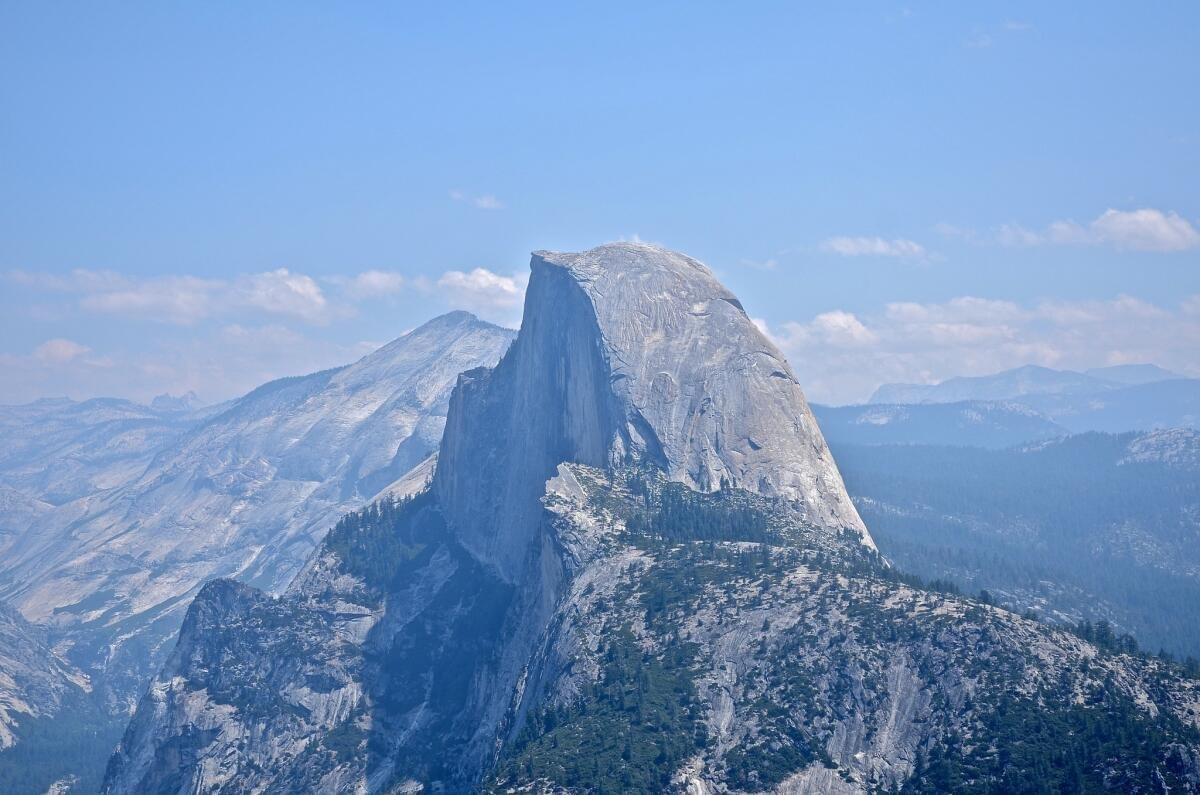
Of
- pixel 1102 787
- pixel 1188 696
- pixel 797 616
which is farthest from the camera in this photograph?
pixel 797 616

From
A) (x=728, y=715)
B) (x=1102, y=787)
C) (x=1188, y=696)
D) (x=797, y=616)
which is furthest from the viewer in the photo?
(x=797, y=616)

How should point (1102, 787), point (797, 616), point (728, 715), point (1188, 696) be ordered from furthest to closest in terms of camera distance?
point (797, 616) → point (728, 715) → point (1188, 696) → point (1102, 787)

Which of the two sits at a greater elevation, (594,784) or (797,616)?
(797,616)

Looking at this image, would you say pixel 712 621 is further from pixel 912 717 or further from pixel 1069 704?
pixel 1069 704

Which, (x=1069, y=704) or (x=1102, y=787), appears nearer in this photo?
(x=1102, y=787)

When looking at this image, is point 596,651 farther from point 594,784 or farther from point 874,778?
point 874,778

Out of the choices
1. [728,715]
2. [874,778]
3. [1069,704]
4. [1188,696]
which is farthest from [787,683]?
[1188,696]

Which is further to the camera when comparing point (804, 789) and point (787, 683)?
point (787, 683)

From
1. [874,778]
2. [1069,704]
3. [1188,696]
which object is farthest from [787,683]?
[1188,696]

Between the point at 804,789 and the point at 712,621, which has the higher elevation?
the point at 712,621
